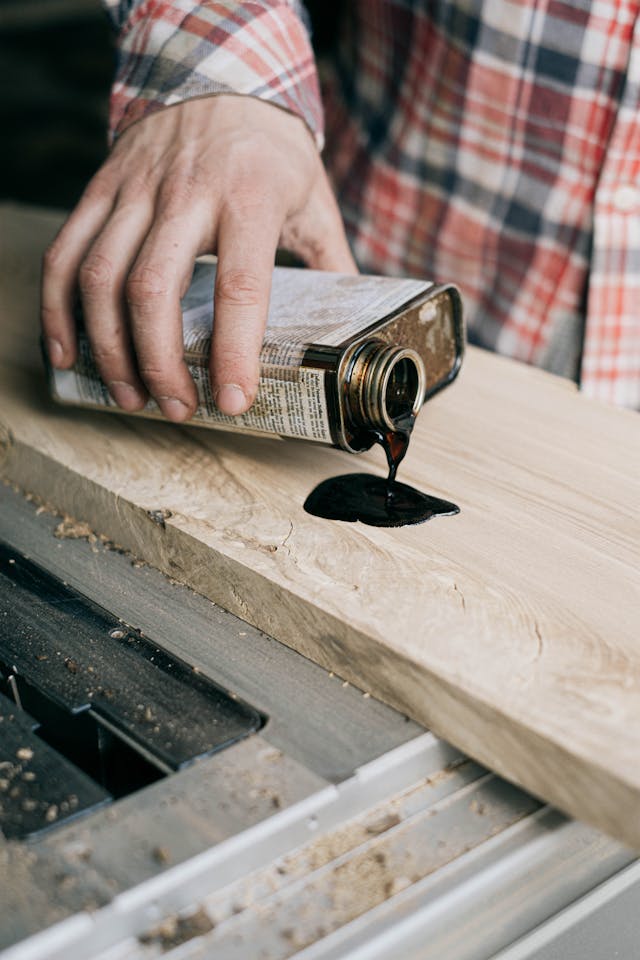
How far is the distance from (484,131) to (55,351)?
0.70m

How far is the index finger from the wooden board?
0.11m

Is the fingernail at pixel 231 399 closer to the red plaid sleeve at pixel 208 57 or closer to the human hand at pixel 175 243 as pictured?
the human hand at pixel 175 243

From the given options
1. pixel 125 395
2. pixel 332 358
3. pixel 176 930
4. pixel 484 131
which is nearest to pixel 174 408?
pixel 125 395

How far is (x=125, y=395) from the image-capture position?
3.25ft

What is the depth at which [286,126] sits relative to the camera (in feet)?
3.62

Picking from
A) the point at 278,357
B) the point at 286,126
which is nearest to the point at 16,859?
the point at 278,357

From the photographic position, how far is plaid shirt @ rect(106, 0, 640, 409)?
3.71ft

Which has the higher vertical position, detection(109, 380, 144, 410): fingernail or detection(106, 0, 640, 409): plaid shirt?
detection(106, 0, 640, 409): plaid shirt

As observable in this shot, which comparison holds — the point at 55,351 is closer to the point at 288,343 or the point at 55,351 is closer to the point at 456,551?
the point at 288,343

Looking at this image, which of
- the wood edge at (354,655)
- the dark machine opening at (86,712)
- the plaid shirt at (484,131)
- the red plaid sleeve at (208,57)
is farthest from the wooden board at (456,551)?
the red plaid sleeve at (208,57)

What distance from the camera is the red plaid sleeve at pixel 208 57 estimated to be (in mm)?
1086

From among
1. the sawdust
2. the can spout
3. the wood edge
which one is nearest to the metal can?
the can spout

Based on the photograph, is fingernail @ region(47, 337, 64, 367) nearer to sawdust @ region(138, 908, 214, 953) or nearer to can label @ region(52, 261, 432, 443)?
can label @ region(52, 261, 432, 443)

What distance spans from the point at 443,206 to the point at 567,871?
1052 mm
